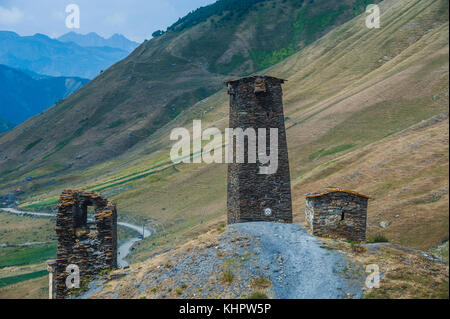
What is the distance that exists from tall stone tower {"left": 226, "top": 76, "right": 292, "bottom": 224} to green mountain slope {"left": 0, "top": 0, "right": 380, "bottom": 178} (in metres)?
100

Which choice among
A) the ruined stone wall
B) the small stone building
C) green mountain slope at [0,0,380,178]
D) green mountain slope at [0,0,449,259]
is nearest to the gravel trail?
the small stone building

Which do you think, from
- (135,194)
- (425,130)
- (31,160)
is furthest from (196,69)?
(425,130)

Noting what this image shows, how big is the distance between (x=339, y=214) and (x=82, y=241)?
898cm

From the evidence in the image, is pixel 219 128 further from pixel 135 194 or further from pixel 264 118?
pixel 264 118

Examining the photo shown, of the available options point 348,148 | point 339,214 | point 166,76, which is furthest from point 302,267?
point 166,76

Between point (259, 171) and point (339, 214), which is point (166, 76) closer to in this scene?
point (259, 171)

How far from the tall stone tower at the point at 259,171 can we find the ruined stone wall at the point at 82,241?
608 cm

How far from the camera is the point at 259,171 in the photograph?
17.8 metres

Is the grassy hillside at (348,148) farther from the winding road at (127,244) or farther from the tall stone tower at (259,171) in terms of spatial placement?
the tall stone tower at (259,171)

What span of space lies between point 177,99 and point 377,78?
83.0 m

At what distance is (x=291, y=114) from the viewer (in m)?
76.4

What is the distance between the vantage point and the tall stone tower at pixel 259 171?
17.6m

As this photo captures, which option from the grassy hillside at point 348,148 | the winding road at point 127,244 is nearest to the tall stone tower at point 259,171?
the grassy hillside at point 348,148

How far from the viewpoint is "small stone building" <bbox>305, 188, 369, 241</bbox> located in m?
13.6
